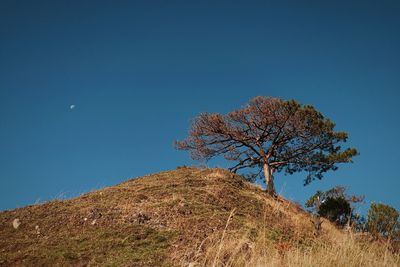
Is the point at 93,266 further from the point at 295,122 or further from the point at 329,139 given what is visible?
the point at 329,139

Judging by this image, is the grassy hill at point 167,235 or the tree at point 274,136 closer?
the grassy hill at point 167,235

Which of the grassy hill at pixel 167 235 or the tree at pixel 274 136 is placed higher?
the tree at pixel 274 136

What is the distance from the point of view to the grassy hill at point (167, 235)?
677 centimetres

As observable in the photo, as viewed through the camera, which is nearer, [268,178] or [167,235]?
[167,235]

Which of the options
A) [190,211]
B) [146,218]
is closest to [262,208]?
[190,211]

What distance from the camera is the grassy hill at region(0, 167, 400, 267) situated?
6.77 m

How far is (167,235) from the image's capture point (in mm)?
8859

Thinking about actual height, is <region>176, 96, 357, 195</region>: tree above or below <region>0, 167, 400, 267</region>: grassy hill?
above

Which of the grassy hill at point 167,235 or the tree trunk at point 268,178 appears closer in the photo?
the grassy hill at point 167,235

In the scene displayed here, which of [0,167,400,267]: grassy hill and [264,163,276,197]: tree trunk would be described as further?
[264,163,276,197]: tree trunk

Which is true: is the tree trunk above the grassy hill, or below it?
above

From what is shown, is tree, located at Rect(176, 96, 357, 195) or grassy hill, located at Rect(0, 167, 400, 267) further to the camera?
tree, located at Rect(176, 96, 357, 195)

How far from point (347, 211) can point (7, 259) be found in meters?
17.0

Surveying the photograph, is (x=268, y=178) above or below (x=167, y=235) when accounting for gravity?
above
